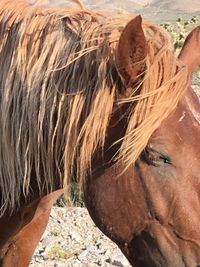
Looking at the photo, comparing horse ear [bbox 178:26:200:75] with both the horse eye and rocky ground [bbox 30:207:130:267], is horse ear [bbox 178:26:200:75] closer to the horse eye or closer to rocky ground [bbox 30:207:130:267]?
the horse eye

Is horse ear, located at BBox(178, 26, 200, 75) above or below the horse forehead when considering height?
above

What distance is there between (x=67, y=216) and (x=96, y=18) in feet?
9.32

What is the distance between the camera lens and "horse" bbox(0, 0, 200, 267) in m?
2.15

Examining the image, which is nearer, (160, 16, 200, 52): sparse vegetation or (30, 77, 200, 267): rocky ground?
(30, 77, 200, 267): rocky ground

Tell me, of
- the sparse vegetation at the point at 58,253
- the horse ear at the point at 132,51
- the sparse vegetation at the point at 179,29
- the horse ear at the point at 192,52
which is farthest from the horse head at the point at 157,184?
the sparse vegetation at the point at 179,29

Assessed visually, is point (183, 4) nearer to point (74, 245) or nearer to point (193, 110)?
point (74, 245)

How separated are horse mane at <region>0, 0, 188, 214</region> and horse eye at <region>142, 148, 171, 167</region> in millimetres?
44

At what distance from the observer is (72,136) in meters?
2.25

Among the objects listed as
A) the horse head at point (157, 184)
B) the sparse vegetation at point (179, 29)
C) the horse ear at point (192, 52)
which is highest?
the horse ear at point (192, 52)

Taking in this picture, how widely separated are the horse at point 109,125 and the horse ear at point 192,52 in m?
0.26

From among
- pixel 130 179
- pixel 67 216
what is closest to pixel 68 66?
pixel 130 179

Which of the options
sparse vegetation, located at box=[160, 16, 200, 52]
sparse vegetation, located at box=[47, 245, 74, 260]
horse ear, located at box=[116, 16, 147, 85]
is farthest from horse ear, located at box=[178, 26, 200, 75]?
sparse vegetation, located at box=[160, 16, 200, 52]

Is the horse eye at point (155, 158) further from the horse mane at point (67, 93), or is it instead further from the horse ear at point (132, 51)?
the horse ear at point (132, 51)

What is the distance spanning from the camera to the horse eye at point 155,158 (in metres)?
2.15
